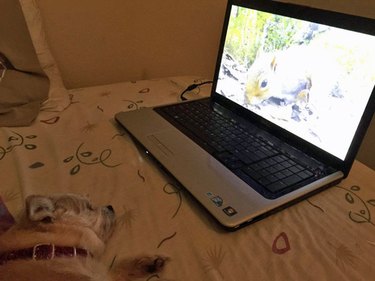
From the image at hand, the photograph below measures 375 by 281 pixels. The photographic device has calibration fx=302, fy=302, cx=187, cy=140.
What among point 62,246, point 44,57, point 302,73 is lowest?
point 62,246

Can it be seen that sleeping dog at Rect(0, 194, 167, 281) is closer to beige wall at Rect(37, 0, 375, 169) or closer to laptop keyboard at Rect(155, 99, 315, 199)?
laptop keyboard at Rect(155, 99, 315, 199)

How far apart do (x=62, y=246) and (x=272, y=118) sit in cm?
51

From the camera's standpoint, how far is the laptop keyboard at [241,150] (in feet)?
1.84

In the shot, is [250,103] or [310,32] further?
[250,103]

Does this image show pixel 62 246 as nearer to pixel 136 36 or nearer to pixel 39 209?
pixel 39 209

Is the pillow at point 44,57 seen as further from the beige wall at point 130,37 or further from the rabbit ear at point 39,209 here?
the rabbit ear at point 39,209

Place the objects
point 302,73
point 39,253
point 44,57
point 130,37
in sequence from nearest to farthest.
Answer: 1. point 39,253
2. point 302,73
3. point 44,57
4. point 130,37

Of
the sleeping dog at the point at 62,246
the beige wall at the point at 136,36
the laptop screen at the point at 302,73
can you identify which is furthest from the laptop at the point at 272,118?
the beige wall at the point at 136,36

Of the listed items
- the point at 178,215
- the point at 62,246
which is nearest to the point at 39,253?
the point at 62,246

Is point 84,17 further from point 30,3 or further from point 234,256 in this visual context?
point 234,256

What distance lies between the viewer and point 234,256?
1.48 ft

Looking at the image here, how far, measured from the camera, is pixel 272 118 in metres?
0.71

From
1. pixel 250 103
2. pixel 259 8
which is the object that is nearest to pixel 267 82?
pixel 250 103

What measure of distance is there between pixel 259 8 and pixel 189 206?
1.63 ft
